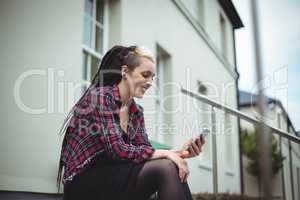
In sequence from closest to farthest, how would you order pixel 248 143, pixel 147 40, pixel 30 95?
1. pixel 30 95
2. pixel 147 40
3. pixel 248 143

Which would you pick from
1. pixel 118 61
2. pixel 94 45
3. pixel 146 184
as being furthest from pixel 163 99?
pixel 146 184

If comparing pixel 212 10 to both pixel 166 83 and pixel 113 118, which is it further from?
pixel 113 118

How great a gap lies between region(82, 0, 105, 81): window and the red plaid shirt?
1639mm

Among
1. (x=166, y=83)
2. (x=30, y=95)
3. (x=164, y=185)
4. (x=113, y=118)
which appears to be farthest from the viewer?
(x=166, y=83)

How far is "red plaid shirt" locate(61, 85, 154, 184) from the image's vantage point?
144 cm

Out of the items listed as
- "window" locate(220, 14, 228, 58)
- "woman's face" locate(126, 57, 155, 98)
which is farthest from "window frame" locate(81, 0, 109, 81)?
"window" locate(220, 14, 228, 58)

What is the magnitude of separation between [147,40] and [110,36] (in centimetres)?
72

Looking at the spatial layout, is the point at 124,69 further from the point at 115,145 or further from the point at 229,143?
the point at 229,143

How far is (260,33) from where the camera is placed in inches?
14.3

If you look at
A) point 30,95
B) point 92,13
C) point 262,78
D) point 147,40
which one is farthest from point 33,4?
point 262,78

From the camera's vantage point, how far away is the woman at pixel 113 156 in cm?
138

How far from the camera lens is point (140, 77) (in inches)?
70.3

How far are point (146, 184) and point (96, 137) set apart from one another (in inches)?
11.3

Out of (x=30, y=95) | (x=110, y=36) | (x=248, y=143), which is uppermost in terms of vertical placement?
(x=110, y=36)
